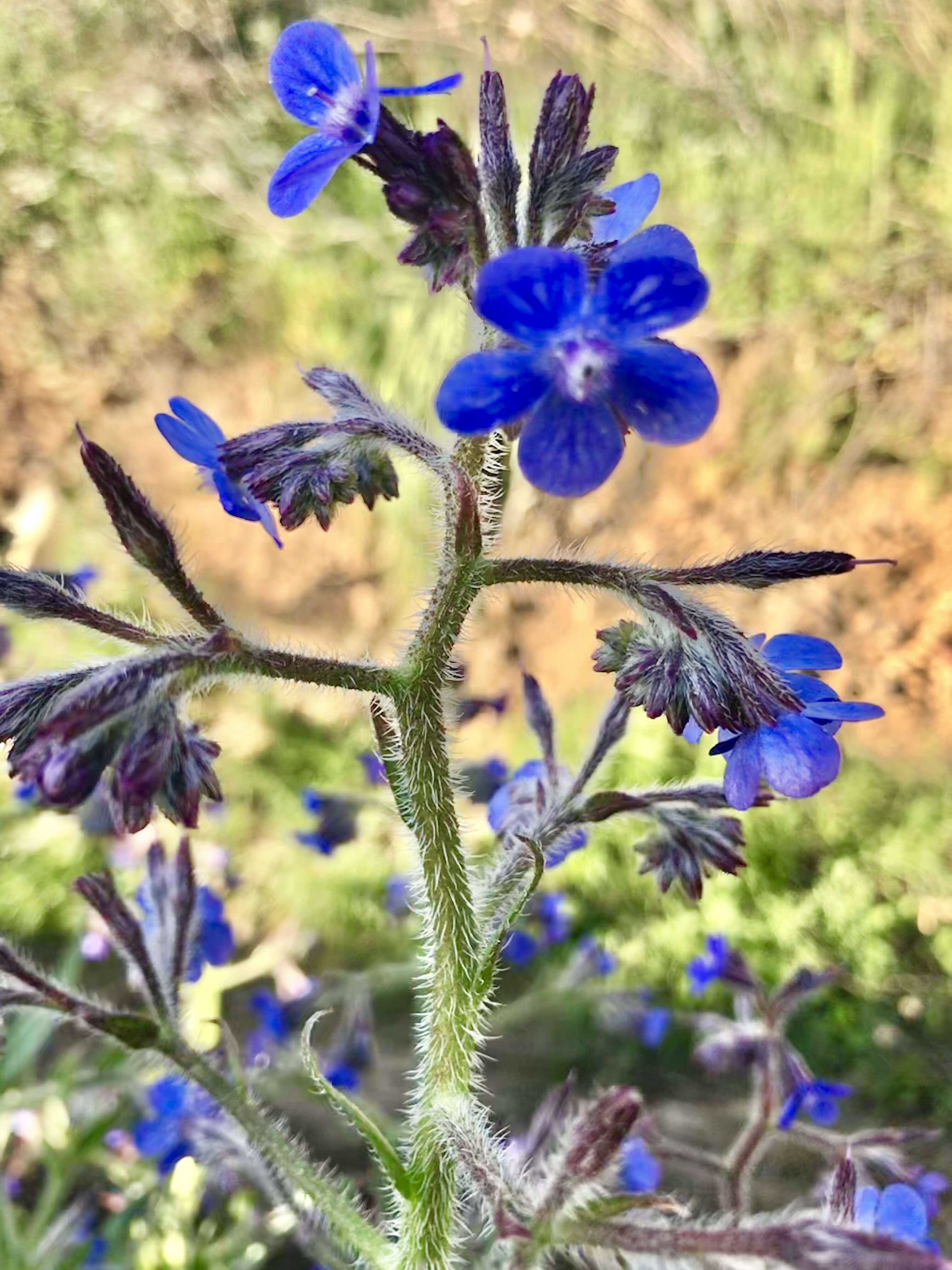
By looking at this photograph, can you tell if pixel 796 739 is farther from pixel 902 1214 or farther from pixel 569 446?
pixel 902 1214

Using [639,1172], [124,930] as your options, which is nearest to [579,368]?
[124,930]

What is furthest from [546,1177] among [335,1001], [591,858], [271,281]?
[271,281]

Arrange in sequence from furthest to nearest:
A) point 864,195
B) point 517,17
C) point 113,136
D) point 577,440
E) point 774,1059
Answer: point 113,136
point 517,17
point 864,195
point 774,1059
point 577,440

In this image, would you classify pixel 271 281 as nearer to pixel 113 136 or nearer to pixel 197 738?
pixel 113 136

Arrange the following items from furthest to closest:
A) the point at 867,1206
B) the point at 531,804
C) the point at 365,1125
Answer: the point at 531,804 < the point at 867,1206 < the point at 365,1125

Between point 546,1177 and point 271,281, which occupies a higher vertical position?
point 271,281

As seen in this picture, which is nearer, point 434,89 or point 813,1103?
point 434,89

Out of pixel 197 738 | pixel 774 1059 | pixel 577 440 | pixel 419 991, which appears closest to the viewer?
pixel 577 440
